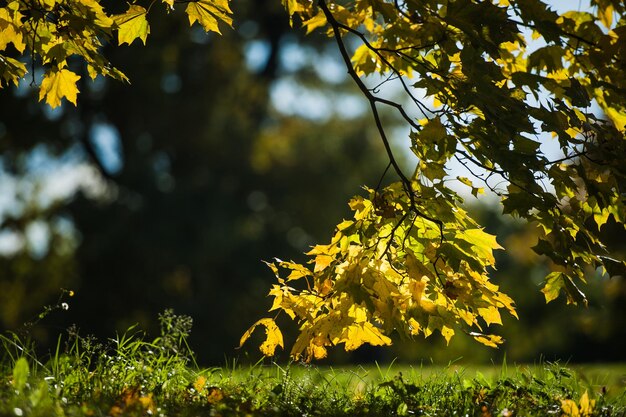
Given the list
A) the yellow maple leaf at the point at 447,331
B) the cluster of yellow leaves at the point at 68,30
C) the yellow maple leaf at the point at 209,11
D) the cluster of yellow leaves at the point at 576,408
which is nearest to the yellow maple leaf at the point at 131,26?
the cluster of yellow leaves at the point at 68,30

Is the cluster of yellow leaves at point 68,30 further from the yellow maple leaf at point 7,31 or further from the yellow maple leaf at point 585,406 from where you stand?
the yellow maple leaf at point 585,406

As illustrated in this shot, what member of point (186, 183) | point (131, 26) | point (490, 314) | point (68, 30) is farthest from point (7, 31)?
point (186, 183)

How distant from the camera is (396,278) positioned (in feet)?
11.3

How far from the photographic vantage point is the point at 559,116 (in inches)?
137

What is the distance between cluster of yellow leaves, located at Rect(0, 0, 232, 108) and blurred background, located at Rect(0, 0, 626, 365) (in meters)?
12.4

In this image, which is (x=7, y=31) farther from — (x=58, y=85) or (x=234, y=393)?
(x=234, y=393)

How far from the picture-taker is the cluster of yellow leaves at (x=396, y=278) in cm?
325

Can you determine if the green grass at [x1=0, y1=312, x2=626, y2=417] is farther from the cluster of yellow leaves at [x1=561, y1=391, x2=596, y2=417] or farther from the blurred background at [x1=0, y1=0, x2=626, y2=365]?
the blurred background at [x1=0, y1=0, x2=626, y2=365]

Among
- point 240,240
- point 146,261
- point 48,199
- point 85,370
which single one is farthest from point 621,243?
point 85,370

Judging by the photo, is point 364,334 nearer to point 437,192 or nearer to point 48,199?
point 437,192

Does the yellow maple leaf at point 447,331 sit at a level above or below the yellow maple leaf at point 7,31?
below

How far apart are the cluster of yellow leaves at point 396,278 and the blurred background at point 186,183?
1300cm

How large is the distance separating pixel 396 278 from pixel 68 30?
215 cm

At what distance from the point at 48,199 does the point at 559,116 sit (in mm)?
17668
